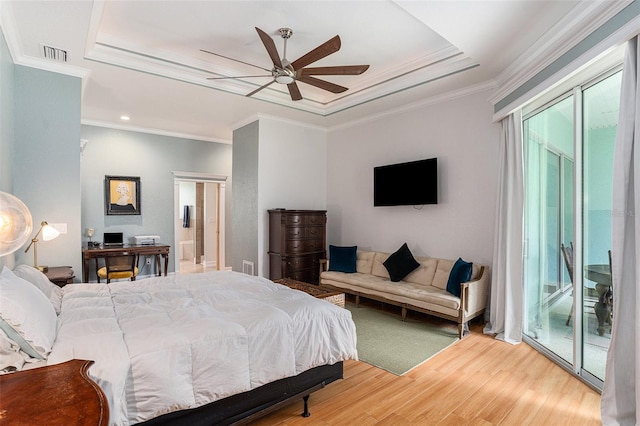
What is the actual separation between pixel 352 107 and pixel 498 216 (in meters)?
2.67

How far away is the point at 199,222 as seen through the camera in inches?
356

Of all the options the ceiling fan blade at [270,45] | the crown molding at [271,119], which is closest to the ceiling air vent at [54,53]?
the ceiling fan blade at [270,45]

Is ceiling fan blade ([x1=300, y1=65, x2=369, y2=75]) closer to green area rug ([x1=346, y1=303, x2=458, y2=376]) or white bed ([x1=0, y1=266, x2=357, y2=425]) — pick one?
white bed ([x1=0, y1=266, x2=357, y2=425])

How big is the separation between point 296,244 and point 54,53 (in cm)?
372

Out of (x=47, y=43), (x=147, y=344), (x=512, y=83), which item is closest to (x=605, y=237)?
(x=512, y=83)

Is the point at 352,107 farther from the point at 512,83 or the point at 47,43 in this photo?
the point at 47,43

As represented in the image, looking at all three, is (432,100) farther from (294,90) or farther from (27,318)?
(27,318)

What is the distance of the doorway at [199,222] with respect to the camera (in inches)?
272

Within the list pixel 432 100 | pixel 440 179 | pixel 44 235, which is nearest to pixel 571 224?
pixel 440 179

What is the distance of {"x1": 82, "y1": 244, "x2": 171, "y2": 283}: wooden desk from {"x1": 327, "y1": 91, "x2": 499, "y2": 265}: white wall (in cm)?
321

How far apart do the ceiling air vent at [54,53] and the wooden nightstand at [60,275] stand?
2.16m

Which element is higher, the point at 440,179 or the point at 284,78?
the point at 284,78

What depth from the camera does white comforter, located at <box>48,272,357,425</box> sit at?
158cm

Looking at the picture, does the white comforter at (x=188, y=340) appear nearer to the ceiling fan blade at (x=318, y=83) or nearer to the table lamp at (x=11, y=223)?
the table lamp at (x=11, y=223)
